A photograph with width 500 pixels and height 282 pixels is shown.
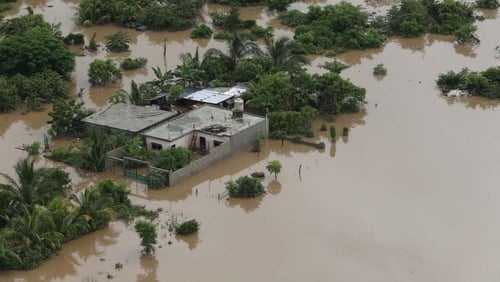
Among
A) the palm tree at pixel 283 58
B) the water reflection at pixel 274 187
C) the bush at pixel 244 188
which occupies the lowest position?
the water reflection at pixel 274 187

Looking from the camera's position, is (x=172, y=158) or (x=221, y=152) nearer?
(x=172, y=158)

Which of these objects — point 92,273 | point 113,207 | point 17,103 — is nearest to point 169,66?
point 17,103

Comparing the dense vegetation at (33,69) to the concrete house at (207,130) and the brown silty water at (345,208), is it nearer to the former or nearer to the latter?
the brown silty water at (345,208)

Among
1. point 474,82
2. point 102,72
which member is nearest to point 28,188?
point 102,72

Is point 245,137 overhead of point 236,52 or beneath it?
beneath

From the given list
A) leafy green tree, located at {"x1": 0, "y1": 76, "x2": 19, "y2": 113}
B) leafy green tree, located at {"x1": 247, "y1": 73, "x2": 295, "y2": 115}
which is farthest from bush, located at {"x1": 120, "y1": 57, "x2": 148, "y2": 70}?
leafy green tree, located at {"x1": 247, "y1": 73, "x2": 295, "y2": 115}

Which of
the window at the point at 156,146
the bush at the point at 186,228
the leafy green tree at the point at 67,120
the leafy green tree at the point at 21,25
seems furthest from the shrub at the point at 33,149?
the leafy green tree at the point at 21,25

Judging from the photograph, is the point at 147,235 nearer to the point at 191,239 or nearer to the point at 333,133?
the point at 191,239
